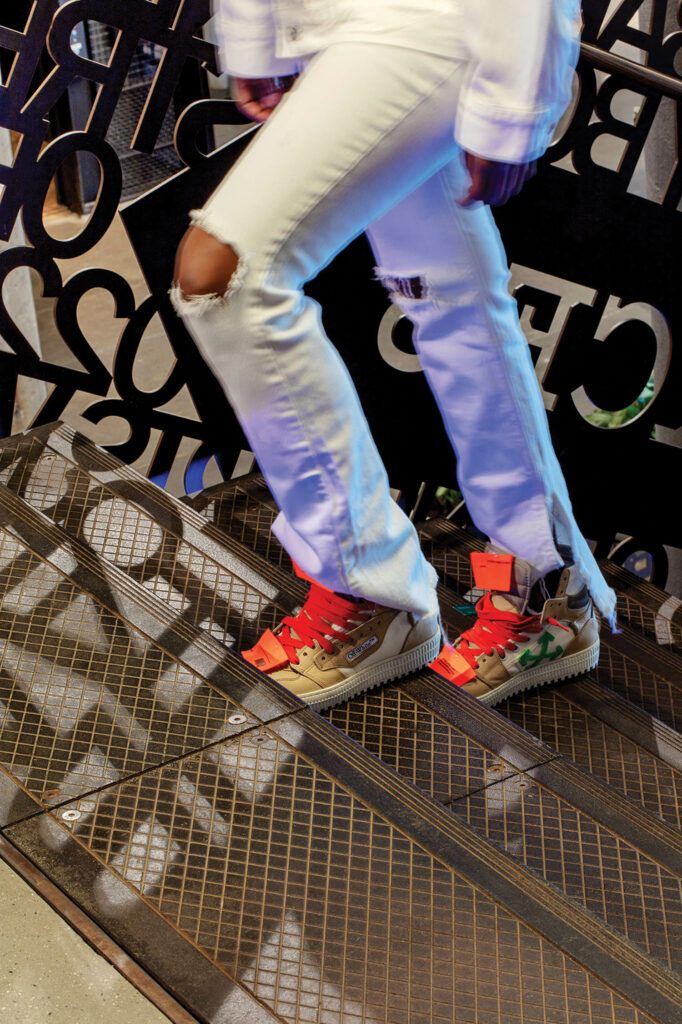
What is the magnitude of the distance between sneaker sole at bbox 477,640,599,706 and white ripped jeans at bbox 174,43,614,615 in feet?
0.70

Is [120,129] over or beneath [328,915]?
beneath

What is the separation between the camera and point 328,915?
1.17 m

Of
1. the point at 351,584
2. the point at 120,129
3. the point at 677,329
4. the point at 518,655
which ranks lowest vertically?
the point at 120,129

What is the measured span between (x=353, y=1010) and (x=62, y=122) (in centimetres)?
581

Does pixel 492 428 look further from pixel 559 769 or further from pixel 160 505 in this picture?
pixel 160 505

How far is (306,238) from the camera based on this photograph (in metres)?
1.29

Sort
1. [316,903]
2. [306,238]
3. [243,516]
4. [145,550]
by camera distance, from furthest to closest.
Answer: [243,516] < [145,550] < [306,238] < [316,903]

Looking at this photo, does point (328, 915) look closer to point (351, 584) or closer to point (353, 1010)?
point (353, 1010)

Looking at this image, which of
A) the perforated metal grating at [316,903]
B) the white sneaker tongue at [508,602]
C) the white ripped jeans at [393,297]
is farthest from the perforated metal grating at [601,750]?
the perforated metal grating at [316,903]

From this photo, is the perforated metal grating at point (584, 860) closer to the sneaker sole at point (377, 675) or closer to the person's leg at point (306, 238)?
the sneaker sole at point (377, 675)

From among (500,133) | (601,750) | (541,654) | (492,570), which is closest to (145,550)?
(492,570)

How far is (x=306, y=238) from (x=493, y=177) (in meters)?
0.28

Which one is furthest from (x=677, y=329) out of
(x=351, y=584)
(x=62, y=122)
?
(x=62, y=122)

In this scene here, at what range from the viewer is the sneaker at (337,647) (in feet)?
5.24
